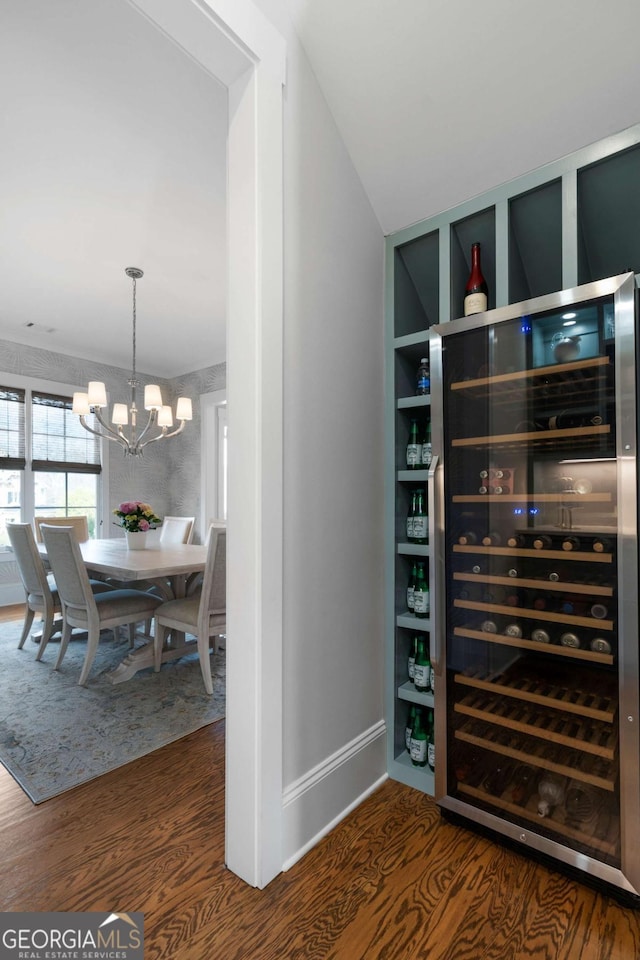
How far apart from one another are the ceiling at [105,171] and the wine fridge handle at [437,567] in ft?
6.10

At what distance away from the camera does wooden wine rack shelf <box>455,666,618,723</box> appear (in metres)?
1.38

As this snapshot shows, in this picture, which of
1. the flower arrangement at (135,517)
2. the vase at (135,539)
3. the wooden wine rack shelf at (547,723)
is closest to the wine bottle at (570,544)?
the wooden wine rack shelf at (547,723)

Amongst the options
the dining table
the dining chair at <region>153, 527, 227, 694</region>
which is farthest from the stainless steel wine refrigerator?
the dining table

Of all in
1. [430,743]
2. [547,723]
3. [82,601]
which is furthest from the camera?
[82,601]

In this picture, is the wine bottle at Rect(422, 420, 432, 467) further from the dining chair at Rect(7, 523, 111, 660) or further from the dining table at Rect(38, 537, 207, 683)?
the dining chair at Rect(7, 523, 111, 660)

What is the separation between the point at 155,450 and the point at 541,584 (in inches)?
218

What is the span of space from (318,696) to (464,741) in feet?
1.73

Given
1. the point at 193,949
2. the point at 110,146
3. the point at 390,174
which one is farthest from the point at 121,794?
the point at 110,146

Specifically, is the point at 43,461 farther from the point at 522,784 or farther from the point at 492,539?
the point at 522,784

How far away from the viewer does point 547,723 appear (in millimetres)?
1491

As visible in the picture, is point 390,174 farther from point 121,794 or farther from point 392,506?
point 121,794

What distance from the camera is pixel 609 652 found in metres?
1.37

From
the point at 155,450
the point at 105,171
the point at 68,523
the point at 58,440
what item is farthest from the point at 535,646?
the point at 155,450

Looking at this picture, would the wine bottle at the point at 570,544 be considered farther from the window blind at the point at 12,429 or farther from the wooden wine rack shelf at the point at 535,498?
the window blind at the point at 12,429
